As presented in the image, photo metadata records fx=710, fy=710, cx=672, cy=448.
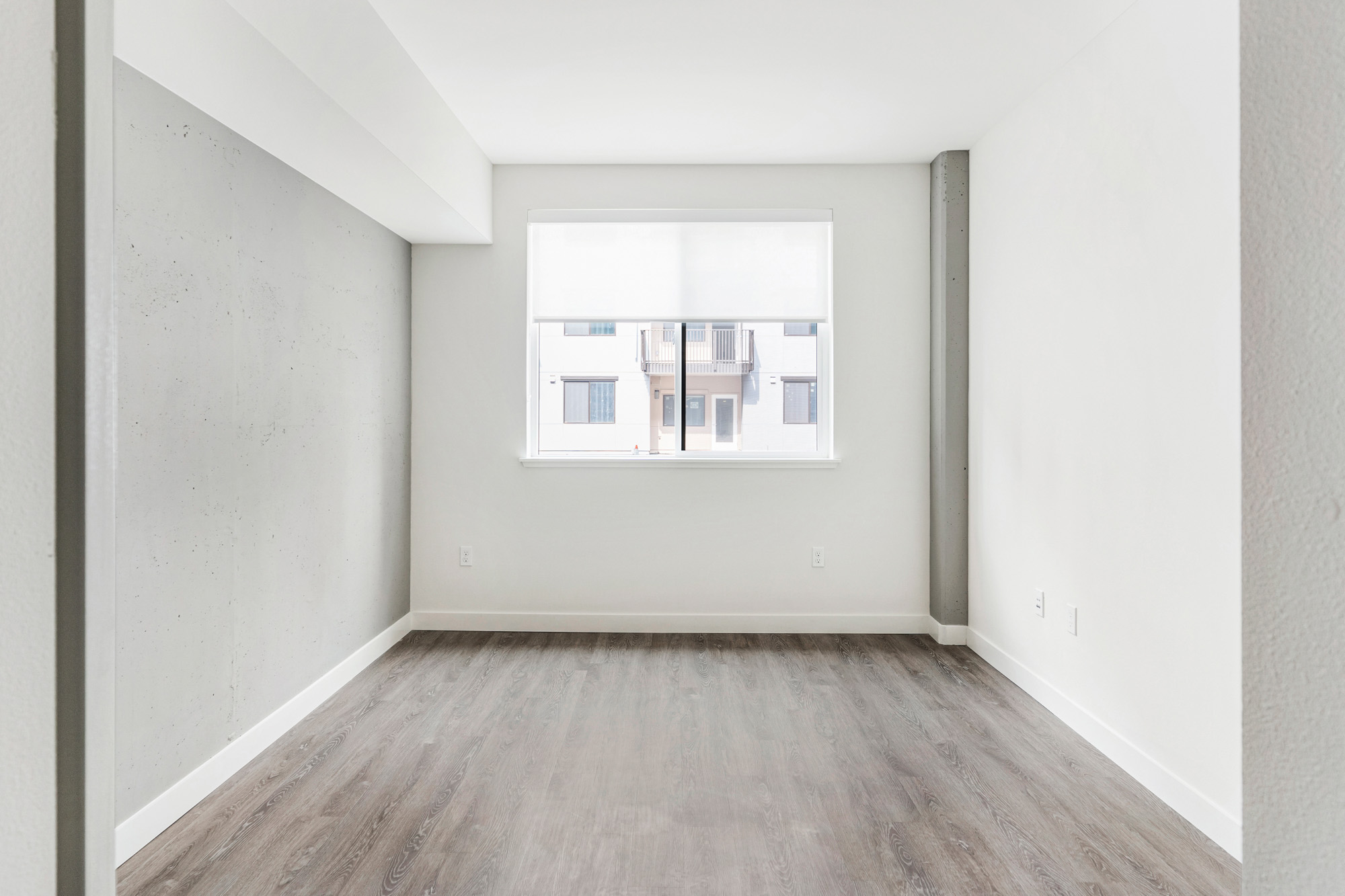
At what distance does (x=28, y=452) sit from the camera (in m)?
0.61

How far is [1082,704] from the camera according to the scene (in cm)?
282

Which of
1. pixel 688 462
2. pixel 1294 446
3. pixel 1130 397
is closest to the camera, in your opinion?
pixel 1294 446

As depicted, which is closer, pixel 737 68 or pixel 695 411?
pixel 737 68

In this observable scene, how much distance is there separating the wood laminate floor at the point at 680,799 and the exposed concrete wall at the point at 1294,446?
60.5 inches

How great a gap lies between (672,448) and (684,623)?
1.03 m

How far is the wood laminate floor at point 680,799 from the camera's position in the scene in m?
1.91

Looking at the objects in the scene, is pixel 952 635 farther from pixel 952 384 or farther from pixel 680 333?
pixel 680 333

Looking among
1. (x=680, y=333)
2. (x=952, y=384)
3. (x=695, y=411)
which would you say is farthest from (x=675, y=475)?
(x=952, y=384)

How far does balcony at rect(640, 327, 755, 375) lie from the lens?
13.9ft

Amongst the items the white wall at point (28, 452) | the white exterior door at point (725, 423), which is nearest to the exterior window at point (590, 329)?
the white exterior door at point (725, 423)

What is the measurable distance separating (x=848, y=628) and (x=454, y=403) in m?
2.64

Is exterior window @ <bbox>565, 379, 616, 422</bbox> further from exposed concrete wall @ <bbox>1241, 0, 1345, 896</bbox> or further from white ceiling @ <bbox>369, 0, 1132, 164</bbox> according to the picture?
exposed concrete wall @ <bbox>1241, 0, 1345, 896</bbox>

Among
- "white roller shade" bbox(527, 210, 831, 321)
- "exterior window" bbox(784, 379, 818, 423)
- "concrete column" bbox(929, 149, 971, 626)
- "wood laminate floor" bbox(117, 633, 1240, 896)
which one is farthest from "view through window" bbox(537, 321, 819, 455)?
"wood laminate floor" bbox(117, 633, 1240, 896)

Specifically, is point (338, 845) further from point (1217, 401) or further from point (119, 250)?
point (1217, 401)
